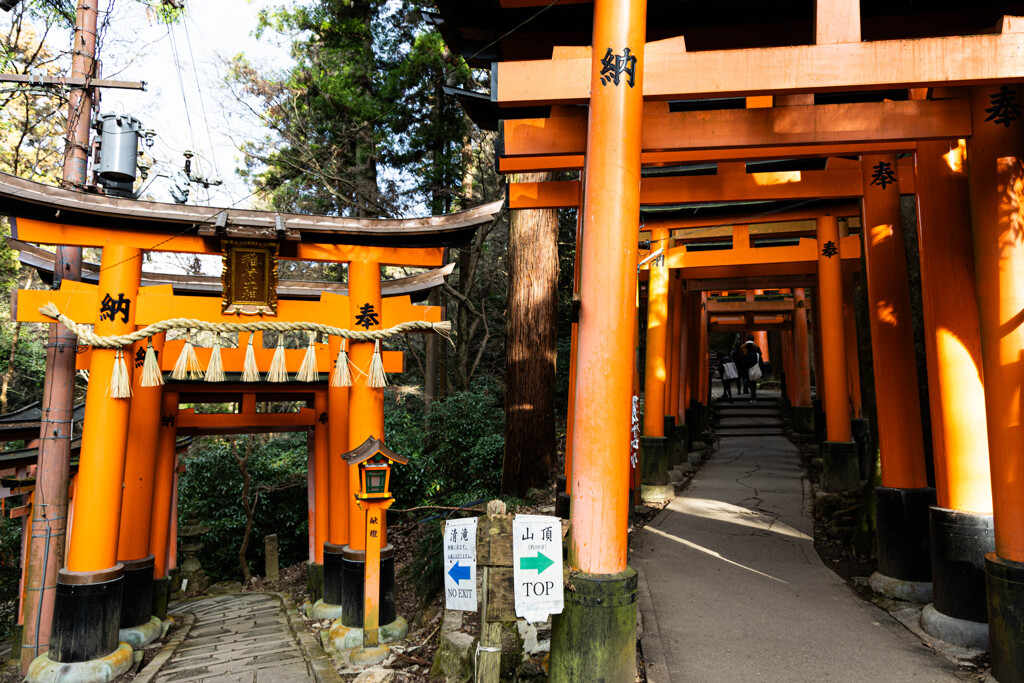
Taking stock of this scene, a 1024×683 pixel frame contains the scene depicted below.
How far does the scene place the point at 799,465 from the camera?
13.2 m

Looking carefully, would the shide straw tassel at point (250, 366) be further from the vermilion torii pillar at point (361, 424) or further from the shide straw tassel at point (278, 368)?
the vermilion torii pillar at point (361, 424)

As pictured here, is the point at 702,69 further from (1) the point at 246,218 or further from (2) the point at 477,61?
(1) the point at 246,218

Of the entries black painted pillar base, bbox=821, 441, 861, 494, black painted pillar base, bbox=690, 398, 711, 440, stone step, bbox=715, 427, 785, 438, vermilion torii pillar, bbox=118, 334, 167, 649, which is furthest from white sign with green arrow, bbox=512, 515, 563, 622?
stone step, bbox=715, 427, 785, 438

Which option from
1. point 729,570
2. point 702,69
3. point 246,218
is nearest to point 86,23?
point 246,218

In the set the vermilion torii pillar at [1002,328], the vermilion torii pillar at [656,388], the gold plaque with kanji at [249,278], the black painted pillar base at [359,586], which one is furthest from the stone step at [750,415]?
the vermilion torii pillar at [1002,328]

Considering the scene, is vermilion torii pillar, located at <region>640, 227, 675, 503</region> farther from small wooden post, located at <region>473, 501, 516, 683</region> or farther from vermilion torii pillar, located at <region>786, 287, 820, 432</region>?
vermilion torii pillar, located at <region>786, 287, 820, 432</region>

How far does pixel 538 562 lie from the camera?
3.67 metres

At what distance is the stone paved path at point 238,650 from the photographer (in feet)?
21.6

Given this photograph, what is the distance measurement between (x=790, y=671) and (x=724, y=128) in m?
3.81

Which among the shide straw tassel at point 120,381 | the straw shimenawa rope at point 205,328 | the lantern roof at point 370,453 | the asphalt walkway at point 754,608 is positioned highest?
the straw shimenawa rope at point 205,328

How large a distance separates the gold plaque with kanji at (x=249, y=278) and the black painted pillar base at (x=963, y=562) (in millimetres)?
6975

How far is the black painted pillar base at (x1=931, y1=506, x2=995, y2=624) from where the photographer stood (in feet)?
15.1

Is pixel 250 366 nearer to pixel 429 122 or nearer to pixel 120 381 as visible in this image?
pixel 120 381

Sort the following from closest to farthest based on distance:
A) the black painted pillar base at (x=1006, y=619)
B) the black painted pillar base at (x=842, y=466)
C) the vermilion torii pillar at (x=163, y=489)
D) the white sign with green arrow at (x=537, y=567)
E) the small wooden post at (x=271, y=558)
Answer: the white sign with green arrow at (x=537, y=567) → the black painted pillar base at (x=1006, y=619) → the vermilion torii pillar at (x=163, y=489) → the black painted pillar base at (x=842, y=466) → the small wooden post at (x=271, y=558)
